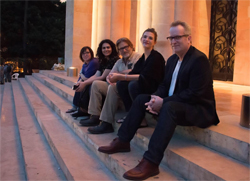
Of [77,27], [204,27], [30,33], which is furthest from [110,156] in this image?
[30,33]

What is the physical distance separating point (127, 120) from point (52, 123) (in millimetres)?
2647

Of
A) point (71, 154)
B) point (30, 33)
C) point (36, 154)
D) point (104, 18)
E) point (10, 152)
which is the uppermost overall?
point (30, 33)

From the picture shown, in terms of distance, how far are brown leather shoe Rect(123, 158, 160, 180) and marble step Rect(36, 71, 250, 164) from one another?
70cm

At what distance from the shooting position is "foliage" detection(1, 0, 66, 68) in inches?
1238

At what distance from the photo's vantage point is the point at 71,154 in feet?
11.1

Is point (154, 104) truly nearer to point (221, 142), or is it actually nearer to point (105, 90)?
point (221, 142)

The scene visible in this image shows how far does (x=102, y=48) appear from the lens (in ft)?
14.5

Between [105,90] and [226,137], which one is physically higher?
[105,90]

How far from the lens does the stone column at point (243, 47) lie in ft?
28.2

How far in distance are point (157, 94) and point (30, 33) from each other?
32.3m

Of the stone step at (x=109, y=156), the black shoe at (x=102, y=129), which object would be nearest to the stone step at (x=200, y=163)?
the stone step at (x=109, y=156)

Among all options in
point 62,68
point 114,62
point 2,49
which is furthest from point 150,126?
point 2,49

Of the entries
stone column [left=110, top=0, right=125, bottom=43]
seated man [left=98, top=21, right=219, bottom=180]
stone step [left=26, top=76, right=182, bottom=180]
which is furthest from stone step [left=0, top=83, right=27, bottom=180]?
stone column [left=110, top=0, right=125, bottom=43]

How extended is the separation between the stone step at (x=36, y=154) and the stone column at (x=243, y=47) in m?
6.87
